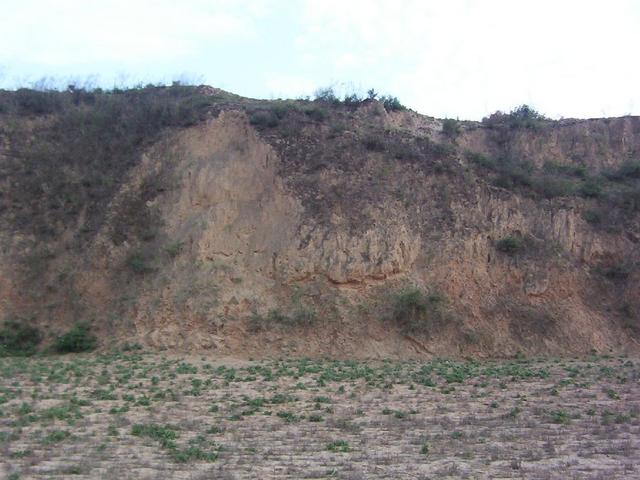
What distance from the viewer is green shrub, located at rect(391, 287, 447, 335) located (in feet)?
68.3

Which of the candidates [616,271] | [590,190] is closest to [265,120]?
[590,190]

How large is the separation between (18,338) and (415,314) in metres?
11.2

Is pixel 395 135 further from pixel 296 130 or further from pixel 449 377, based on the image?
pixel 449 377

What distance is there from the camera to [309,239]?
22203mm

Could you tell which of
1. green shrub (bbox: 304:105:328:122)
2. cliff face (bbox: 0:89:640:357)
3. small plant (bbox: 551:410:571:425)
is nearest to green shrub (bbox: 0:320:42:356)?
cliff face (bbox: 0:89:640:357)

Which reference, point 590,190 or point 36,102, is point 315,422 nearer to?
point 590,190

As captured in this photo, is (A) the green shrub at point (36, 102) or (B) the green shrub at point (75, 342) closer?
(B) the green shrub at point (75, 342)

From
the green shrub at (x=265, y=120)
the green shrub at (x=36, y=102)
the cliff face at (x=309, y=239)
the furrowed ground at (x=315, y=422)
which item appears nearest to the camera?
the furrowed ground at (x=315, y=422)

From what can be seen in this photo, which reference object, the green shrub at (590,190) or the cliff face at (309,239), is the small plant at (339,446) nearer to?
the cliff face at (309,239)

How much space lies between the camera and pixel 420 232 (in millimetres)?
23016

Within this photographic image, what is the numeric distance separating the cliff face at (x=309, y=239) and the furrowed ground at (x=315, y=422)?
3849 millimetres

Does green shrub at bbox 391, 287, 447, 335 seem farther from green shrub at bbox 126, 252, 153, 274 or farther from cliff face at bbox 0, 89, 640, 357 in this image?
green shrub at bbox 126, 252, 153, 274

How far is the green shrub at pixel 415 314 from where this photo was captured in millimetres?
20828

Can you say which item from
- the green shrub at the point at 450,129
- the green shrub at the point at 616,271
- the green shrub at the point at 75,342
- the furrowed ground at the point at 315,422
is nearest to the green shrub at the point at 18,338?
the green shrub at the point at 75,342
